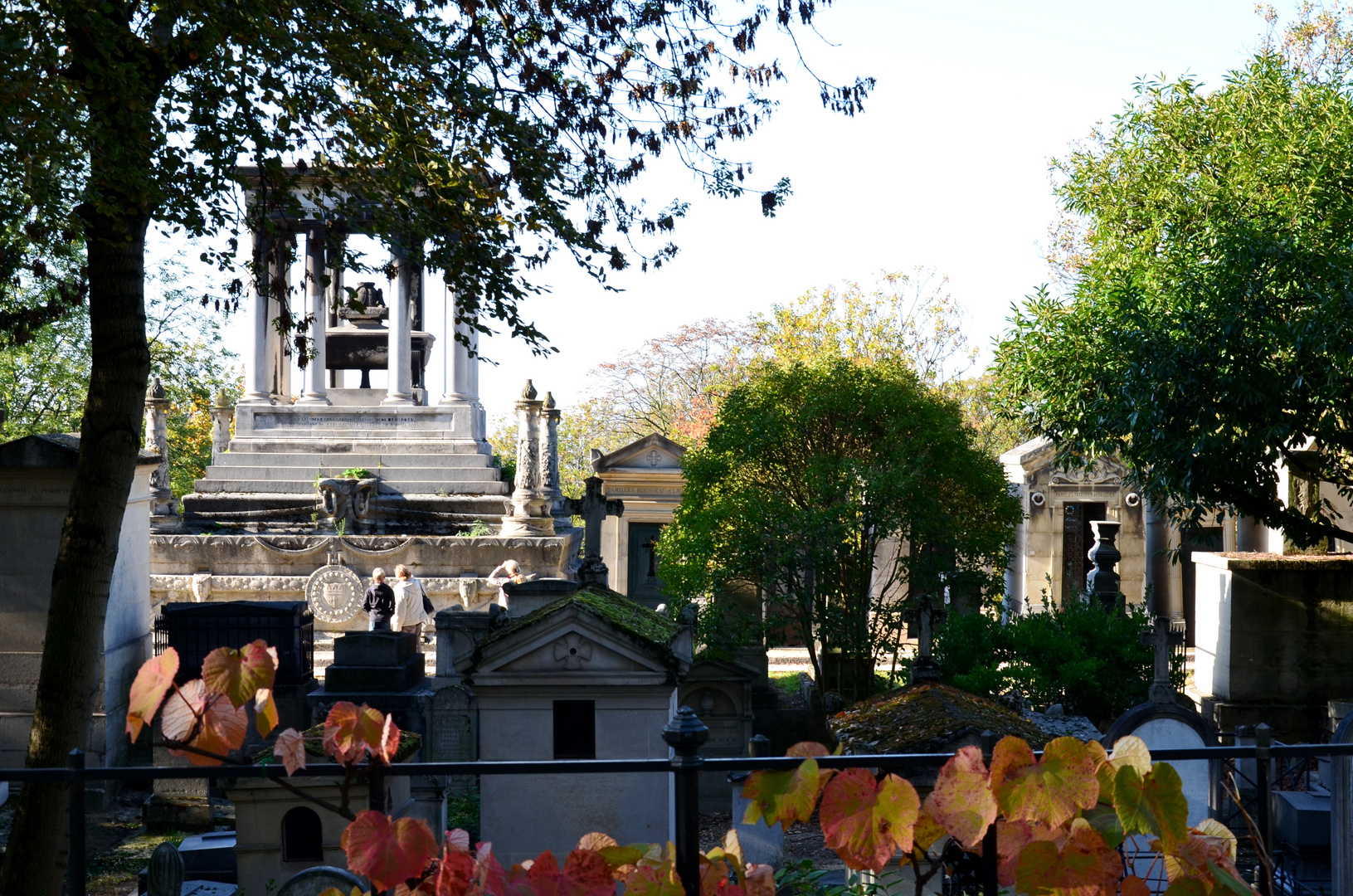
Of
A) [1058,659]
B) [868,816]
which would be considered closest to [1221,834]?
[868,816]

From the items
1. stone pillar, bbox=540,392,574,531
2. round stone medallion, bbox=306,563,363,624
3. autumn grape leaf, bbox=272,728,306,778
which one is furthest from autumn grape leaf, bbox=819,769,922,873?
stone pillar, bbox=540,392,574,531

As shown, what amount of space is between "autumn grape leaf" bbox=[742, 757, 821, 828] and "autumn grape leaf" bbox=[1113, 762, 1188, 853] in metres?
0.72

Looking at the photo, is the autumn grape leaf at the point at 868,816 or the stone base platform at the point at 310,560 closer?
the autumn grape leaf at the point at 868,816

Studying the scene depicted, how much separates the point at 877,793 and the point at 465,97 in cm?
573

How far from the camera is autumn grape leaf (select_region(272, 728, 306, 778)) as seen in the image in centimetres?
298

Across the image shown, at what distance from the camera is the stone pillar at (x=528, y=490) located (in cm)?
2194

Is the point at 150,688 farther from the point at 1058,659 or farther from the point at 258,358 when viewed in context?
the point at 258,358

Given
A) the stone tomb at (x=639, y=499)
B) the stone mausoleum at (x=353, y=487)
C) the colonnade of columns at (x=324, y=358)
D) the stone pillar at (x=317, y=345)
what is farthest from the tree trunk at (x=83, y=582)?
the stone pillar at (x=317, y=345)

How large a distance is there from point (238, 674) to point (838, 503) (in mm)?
9795

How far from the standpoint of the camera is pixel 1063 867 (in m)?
2.56

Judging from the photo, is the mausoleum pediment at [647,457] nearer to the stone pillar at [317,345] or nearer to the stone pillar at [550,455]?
the stone pillar at [550,455]

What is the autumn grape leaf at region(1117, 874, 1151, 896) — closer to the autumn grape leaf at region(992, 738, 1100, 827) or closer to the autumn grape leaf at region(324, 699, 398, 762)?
the autumn grape leaf at region(992, 738, 1100, 827)

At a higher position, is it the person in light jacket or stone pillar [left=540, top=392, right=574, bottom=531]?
stone pillar [left=540, top=392, right=574, bottom=531]

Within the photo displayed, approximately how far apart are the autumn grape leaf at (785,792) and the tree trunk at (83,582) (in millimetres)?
4054
